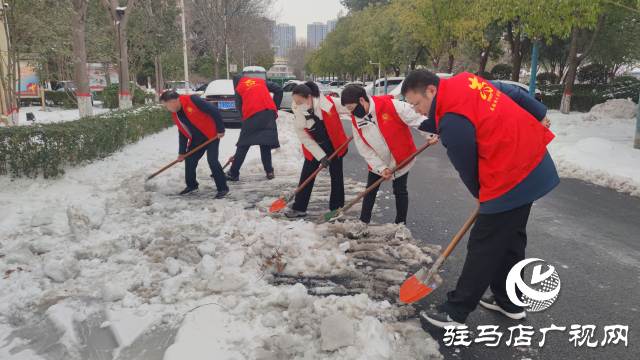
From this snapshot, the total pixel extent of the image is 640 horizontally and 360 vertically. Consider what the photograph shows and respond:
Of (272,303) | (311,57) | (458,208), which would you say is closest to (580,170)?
(458,208)

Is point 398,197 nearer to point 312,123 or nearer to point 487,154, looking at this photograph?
point 312,123

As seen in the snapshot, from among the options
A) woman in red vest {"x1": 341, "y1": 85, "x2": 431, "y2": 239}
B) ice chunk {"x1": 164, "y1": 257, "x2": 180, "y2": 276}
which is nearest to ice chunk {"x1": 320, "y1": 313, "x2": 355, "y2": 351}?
ice chunk {"x1": 164, "y1": 257, "x2": 180, "y2": 276}

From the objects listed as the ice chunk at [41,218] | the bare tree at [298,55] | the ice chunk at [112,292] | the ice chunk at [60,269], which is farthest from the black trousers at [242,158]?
the bare tree at [298,55]

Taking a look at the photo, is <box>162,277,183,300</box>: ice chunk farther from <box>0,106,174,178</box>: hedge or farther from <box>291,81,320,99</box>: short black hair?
<box>0,106,174,178</box>: hedge

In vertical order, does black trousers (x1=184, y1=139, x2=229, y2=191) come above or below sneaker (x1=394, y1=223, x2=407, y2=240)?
above

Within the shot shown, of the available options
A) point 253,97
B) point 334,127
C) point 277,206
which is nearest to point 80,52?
point 253,97

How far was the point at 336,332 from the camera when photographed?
256 centimetres

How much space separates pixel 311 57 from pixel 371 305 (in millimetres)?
63524

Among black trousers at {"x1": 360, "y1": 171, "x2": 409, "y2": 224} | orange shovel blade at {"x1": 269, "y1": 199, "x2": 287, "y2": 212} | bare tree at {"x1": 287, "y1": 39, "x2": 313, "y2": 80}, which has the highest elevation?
bare tree at {"x1": 287, "y1": 39, "x2": 313, "y2": 80}

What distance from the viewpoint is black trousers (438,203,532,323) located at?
7.98 ft

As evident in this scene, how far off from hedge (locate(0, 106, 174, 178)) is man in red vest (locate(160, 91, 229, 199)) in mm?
1714

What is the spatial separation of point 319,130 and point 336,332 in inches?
98.4

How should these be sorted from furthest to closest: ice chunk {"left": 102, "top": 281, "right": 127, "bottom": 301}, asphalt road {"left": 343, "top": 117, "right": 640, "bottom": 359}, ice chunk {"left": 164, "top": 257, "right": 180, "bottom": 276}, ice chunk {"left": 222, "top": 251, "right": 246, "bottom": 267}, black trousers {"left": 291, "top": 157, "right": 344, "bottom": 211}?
black trousers {"left": 291, "top": 157, "right": 344, "bottom": 211}, ice chunk {"left": 222, "top": 251, "right": 246, "bottom": 267}, ice chunk {"left": 164, "top": 257, "right": 180, "bottom": 276}, ice chunk {"left": 102, "top": 281, "right": 127, "bottom": 301}, asphalt road {"left": 343, "top": 117, "right": 640, "bottom": 359}

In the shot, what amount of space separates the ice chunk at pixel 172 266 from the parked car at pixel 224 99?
30.5 feet
